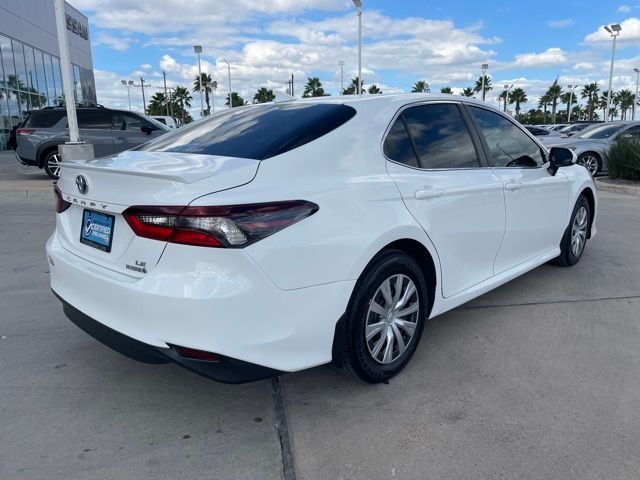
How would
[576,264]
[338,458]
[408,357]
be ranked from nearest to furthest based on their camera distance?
[338,458], [408,357], [576,264]

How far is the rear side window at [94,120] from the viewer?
12750mm

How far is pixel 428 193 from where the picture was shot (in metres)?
3.06

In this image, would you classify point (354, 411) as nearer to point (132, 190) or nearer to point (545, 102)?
point (132, 190)

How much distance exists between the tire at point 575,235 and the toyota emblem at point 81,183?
14.0 feet

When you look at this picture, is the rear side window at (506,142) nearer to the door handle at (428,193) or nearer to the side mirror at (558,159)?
the side mirror at (558,159)

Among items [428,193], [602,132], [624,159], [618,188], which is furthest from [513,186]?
[602,132]

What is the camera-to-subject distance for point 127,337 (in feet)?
8.00

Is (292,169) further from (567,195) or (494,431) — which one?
(567,195)

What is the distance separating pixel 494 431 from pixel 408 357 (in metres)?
0.72

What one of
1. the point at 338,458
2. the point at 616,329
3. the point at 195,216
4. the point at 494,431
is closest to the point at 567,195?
the point at 616,329

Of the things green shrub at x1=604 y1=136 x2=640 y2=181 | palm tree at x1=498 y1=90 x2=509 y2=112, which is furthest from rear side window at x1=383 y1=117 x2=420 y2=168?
palm tree at x1=498 y1=90 x2=509 y2=112

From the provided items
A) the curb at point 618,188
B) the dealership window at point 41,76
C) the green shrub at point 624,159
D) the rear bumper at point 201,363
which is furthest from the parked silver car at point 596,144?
the dealership window at point 41,76

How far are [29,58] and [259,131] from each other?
30.9m

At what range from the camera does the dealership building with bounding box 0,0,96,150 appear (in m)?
25.0
